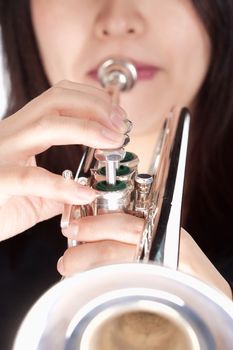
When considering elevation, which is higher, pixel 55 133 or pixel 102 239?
pixel 55 133

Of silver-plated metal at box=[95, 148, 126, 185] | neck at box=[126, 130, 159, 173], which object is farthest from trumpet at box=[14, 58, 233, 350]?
neck at box=[126, 130, 159, 173]

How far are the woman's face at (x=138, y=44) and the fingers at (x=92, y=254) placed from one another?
56 centimetres

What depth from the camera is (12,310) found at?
44.4 inches

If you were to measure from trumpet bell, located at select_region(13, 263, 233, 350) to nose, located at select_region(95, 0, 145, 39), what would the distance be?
25.8 inches

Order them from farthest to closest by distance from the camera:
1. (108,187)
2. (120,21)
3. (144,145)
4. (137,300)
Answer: (144,145), (120,21), (108,187), (137,300)

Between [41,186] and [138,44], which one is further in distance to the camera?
[138,44]

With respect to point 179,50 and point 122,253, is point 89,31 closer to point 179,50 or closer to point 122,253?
point 179,50

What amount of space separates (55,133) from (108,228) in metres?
0.14

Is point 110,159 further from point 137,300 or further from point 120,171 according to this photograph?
point 137,300

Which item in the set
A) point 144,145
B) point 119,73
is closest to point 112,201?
point 119,73

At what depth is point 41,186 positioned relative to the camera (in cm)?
61

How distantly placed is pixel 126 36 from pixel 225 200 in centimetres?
49

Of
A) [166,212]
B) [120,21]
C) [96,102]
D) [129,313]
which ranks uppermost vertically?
[120,21]

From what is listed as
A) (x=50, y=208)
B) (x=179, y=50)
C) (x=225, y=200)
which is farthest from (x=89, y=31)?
(x=225, y=200)
